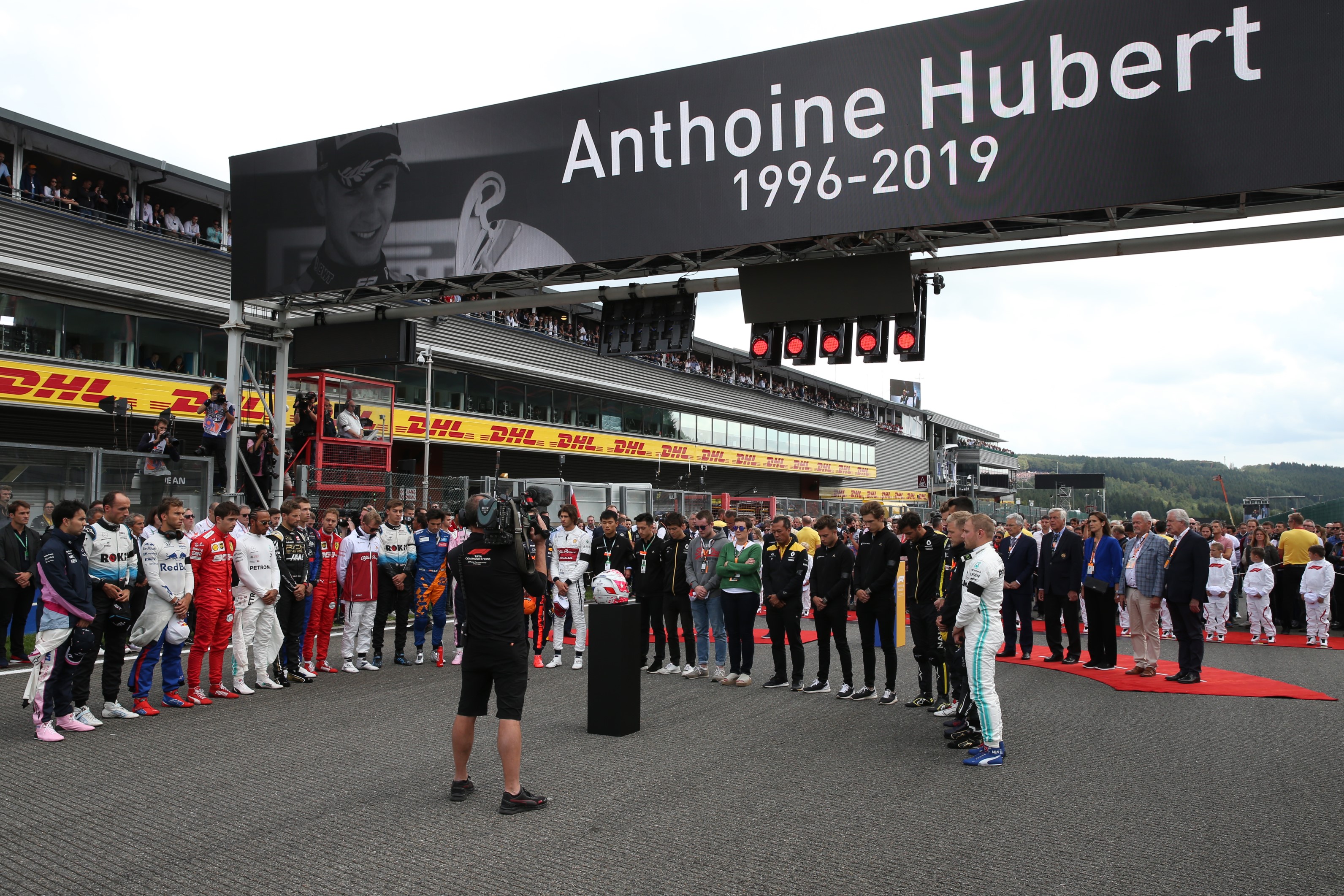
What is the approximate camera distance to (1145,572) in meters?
9.48

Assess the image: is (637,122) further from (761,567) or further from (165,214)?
(165,214)

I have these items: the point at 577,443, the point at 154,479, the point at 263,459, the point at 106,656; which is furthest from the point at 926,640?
the point at 577,443

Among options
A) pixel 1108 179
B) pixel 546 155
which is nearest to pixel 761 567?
pixel 1108 179

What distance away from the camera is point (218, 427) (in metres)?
13.2

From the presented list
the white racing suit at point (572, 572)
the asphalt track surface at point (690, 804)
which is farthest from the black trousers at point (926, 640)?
the white racing suit at point (572, 572)

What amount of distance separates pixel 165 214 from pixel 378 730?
1880 cm

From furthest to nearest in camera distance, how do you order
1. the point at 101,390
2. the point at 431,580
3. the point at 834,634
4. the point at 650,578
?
the point at 101,390 → the point at 431,580 → the point at 650,578 → the point at 834,634

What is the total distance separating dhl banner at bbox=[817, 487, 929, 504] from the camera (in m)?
54.4

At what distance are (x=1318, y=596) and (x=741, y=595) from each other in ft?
34.0

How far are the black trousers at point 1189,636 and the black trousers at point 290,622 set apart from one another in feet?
31.2

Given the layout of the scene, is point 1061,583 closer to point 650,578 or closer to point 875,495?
point 650,578

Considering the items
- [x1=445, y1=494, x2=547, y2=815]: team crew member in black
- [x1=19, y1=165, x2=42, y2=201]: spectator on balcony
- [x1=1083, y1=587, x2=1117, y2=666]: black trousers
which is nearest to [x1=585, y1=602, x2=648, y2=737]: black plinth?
[x1=445, y1=494, x2=547, y2=815]: team crew member in black

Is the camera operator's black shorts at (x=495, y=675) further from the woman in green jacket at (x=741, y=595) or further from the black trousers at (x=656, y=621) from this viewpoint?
the black trousers at (x=656, y=621)

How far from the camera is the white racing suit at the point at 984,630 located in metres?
6.04
